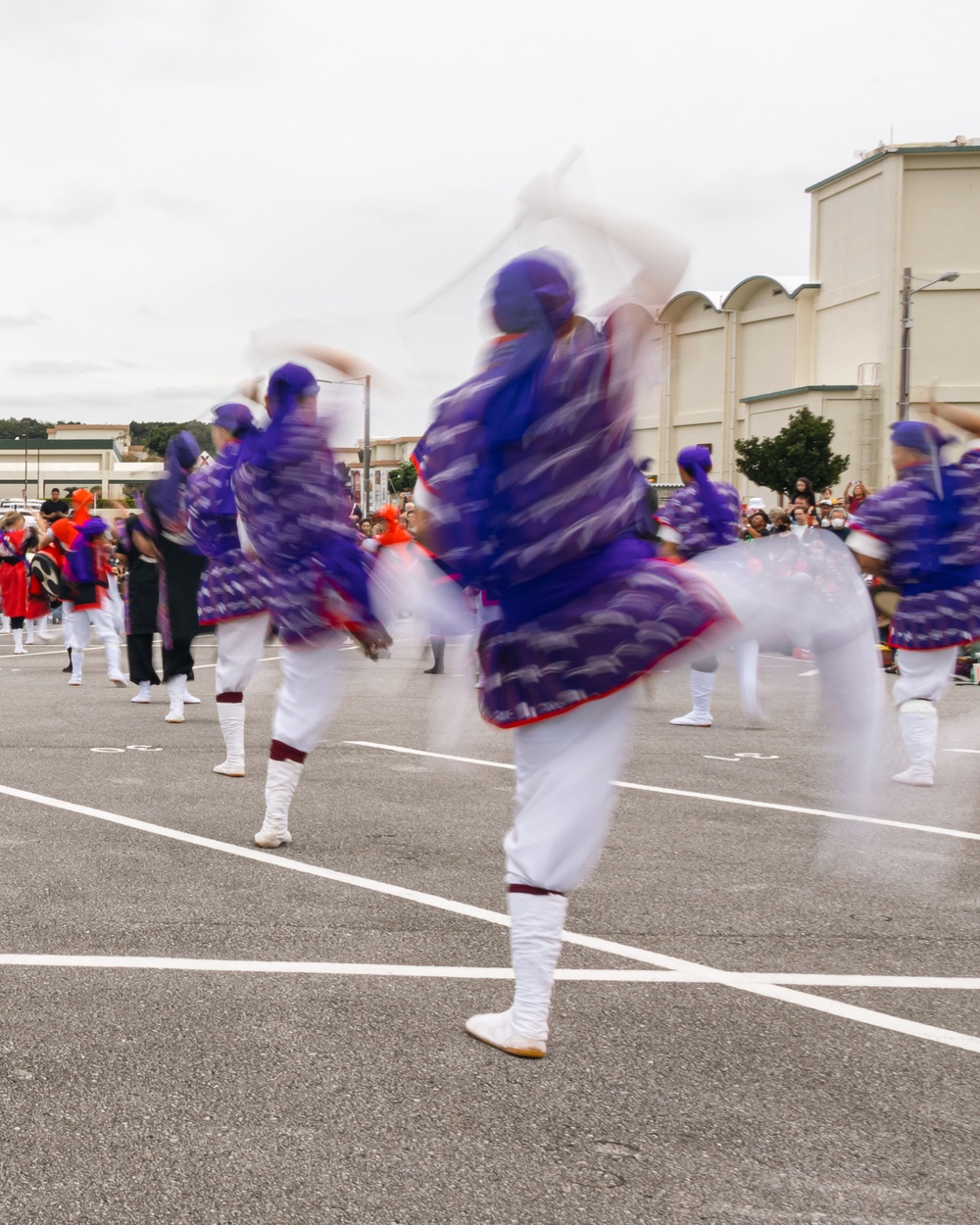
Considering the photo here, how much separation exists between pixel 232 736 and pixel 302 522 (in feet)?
8.24

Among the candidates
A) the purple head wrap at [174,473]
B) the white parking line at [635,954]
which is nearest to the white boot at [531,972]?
the white parking line at [635,954]

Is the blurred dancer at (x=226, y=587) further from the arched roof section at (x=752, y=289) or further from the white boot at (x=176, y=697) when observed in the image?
the arched roof section at (x=752, y=289)

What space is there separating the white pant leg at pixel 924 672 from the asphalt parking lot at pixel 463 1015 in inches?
24.8

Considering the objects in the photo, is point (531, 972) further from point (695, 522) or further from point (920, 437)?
point (695, 522)

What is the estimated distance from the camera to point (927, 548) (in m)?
6.81

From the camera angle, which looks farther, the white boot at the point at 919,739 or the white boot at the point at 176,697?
the white boot at the point at 176,697

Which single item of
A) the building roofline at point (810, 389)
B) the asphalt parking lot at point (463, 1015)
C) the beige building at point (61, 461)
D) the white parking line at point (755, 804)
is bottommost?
Answer: the asphalt parking lot at point (463, 1015)

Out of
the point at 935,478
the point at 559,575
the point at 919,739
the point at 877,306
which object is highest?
the point at 877,306

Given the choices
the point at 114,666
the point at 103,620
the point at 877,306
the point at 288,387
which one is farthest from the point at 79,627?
the point at 877,306

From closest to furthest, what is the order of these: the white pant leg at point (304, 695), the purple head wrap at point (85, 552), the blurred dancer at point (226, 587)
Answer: the white pant leg at point (304, 695), the blurred dancer at point (226, 587), the purple head wrap at point (85, 552)

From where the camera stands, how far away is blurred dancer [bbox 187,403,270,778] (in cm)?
685

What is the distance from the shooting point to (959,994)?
390 centimetres

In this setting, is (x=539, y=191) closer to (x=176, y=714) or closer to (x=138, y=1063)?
(x=138, y=1063)

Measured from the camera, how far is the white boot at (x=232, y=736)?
7258 mm
